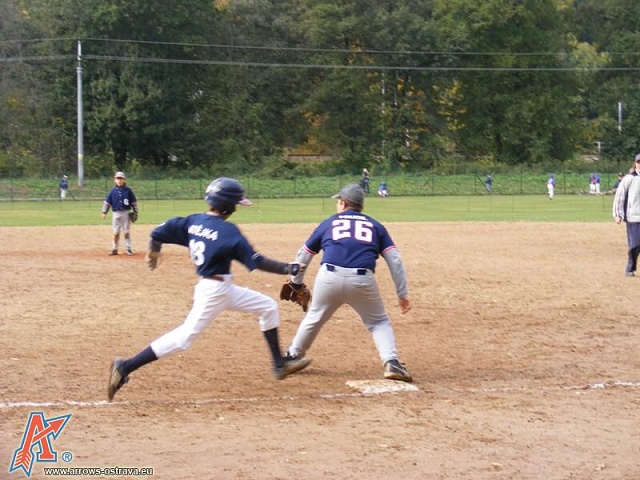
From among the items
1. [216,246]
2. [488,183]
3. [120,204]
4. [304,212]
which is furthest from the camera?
[488,183]

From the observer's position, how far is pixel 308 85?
3317 inches

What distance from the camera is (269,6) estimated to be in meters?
82.4

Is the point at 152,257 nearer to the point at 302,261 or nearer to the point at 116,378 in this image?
the point at 116,378

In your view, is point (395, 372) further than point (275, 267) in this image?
Yes

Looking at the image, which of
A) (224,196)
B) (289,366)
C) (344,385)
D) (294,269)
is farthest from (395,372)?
(224,196)

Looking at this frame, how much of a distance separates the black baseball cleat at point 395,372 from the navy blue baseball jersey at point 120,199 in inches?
528

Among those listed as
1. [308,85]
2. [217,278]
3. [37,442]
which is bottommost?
[37,442]

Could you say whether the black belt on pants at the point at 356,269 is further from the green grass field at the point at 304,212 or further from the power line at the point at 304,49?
the power line at the point at 304,49

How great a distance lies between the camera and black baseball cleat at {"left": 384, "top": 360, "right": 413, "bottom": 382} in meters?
9.07

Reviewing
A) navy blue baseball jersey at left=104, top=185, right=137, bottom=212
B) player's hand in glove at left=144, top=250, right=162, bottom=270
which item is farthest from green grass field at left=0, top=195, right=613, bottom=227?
player's hand in glove at left=144, top=250, right=162, bottom=270

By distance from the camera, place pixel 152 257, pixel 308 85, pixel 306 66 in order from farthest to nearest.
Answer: pixel 308 85 < pixel 306 66 < pixel 152 257

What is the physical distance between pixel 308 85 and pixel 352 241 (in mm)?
76343

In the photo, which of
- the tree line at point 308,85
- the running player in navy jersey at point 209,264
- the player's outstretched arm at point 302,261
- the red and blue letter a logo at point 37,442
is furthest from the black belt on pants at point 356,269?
the tree line at point 308,85

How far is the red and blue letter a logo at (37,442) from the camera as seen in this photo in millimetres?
6547
